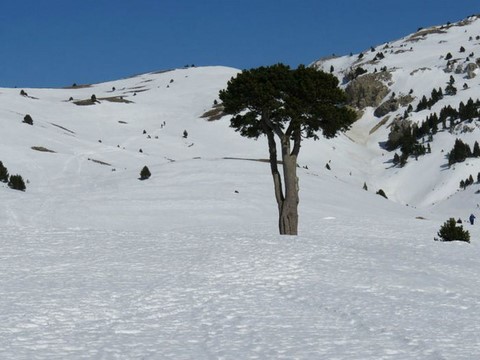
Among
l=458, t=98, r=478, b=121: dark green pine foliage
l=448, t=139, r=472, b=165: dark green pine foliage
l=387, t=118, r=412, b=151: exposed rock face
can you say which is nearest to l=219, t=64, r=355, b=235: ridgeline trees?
l=448, t=139, r=472, b=165: dark green pine foliage

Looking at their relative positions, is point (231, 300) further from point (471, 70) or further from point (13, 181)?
point (471, 70)

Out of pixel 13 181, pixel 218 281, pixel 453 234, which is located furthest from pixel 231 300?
pixel 13 181

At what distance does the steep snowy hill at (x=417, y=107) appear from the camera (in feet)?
319

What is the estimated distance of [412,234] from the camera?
3169cm

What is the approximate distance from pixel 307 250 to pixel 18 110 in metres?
89.2

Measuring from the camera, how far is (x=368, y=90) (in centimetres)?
15988

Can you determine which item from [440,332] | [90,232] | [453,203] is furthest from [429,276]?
[453,203]

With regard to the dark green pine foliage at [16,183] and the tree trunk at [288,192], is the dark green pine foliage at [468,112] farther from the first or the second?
the tree trunk at [288,192]

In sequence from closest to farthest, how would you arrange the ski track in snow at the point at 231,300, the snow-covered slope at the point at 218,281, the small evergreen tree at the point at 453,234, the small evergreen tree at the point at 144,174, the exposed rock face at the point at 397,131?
the ski track in snow at the point at 231,300
the snow-covered slope at the point at 218,281
the small evergreen tree at the point at 453,234
the small evergreen tree at the point at 144,174
the exposed rock face at the point at 397,131

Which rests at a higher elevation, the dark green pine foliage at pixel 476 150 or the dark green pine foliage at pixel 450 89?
the dark green pine foliage at pixel 450 89

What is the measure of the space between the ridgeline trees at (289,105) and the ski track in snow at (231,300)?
5.23 metres

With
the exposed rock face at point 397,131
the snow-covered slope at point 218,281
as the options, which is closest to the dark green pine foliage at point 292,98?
the snow-covered slope at point 218,281

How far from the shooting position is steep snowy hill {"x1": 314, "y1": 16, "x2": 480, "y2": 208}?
97250mm

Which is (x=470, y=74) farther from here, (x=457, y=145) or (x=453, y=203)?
(x=453, y=203)
